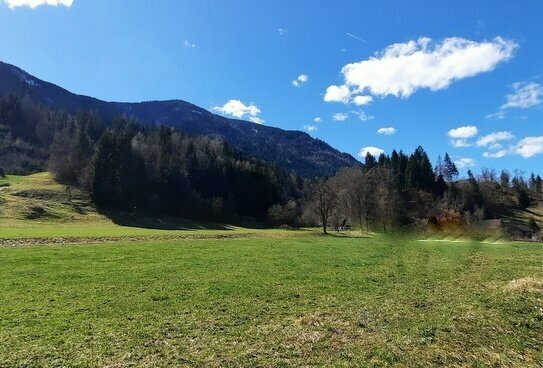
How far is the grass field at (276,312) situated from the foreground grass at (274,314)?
4 cm

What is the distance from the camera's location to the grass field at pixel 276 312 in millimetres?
9938

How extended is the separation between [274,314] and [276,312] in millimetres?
275

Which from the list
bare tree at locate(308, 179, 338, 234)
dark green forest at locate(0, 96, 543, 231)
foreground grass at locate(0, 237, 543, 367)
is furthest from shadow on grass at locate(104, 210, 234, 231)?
foreground grass at locate(0, 237, 543, 367)

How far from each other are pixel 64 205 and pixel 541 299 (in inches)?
4073

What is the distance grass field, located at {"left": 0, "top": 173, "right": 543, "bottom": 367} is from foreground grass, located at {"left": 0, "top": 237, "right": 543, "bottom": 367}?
45mm

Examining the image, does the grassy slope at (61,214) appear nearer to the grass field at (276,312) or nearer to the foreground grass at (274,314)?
the grass field at (276,312)

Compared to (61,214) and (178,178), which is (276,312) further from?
(178,178)

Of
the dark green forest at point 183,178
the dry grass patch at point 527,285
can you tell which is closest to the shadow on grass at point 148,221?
Answer: the dark green forest at point 183,178

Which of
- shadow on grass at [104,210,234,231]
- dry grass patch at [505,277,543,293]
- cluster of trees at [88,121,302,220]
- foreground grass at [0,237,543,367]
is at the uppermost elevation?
cluster of trees at [88,121,302,220]

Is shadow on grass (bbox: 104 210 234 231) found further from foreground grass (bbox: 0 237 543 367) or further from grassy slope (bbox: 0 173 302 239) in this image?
foreground grass (bbox: 0 237 543 367)

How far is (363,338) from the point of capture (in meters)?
11.2

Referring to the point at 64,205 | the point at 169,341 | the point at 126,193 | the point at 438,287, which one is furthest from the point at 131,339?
the point at 126,193

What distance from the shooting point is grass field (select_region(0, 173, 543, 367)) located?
9938 mm

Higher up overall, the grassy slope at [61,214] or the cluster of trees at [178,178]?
the cluster of trees at [178,178]
